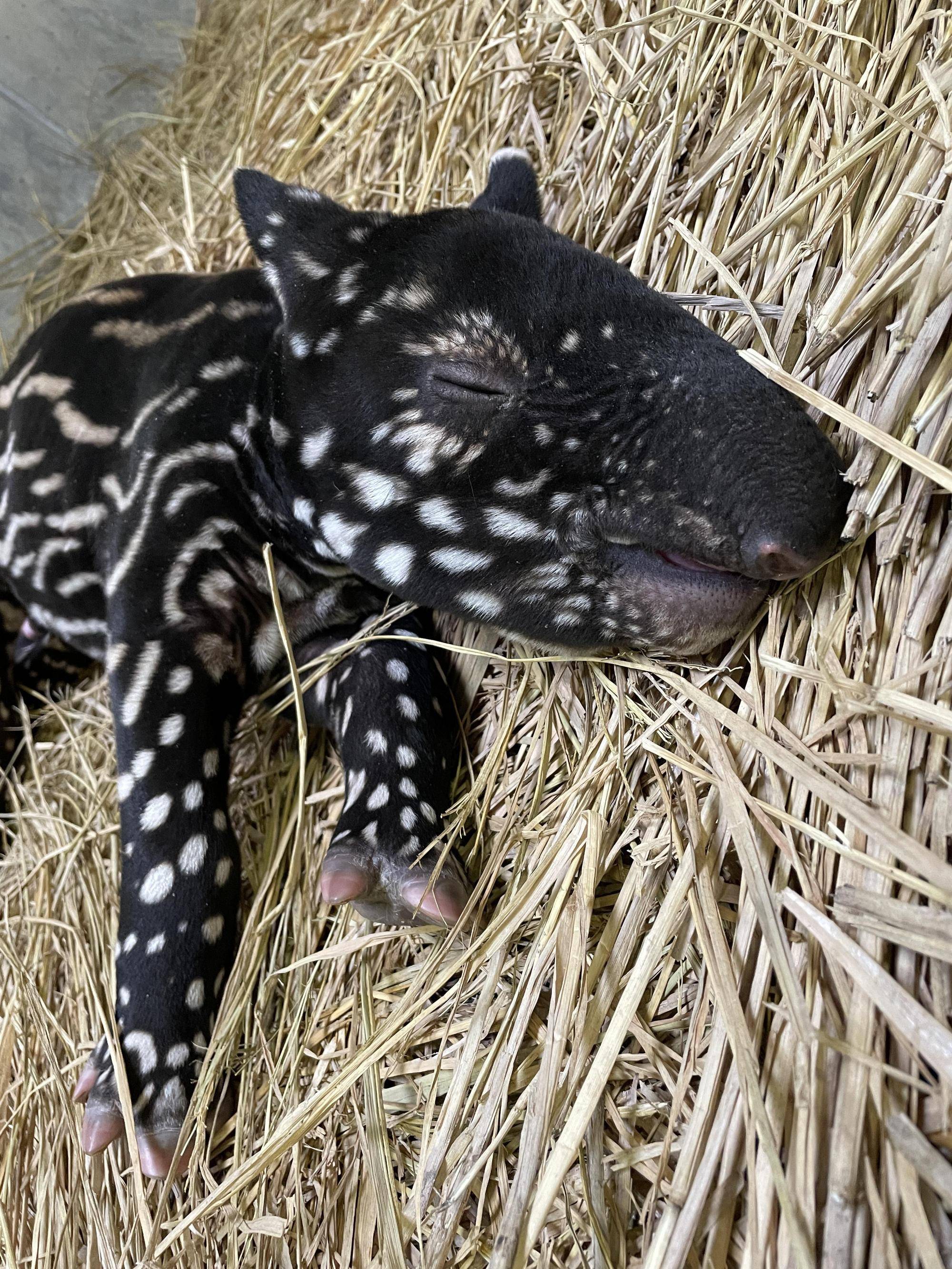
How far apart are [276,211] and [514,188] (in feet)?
1.46

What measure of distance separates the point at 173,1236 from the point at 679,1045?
0.85 metres

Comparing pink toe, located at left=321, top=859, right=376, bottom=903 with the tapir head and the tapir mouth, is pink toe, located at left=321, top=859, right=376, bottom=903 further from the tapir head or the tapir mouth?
the tapir mouth

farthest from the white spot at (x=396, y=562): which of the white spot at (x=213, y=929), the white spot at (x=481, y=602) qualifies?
the white spot at (x=213, y=929)

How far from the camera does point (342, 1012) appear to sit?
4.95ft

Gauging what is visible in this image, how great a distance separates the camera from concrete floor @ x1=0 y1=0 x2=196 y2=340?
3049 mm

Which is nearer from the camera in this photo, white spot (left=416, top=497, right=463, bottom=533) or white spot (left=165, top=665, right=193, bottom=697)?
white spot (left=416, top=497, right=463, bottom=533)

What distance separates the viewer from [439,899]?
1396 millimetres

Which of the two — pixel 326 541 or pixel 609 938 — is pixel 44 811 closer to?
pixel 326 541

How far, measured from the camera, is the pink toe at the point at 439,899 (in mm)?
1387

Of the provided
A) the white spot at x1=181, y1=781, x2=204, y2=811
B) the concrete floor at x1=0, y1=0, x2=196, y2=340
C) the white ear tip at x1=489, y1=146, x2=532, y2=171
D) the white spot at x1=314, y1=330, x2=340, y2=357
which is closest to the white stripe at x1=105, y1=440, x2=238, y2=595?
the white spot at x1=314, y1=330, x2=340, y2=357

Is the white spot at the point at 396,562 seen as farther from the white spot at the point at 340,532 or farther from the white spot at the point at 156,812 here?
the white spot at the point at 156,812

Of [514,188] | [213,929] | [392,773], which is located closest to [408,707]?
[392,773]

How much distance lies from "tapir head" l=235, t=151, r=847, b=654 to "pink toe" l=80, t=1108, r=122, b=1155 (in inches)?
40.3

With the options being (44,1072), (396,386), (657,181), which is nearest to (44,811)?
(44,1072)
